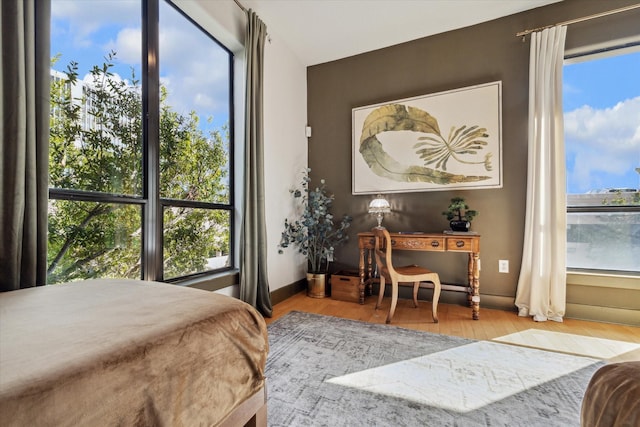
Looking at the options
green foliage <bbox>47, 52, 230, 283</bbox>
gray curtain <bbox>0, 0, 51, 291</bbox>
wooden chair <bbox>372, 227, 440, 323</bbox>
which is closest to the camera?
gray curtain <bbox>0, 0, 51, 291</bbox>

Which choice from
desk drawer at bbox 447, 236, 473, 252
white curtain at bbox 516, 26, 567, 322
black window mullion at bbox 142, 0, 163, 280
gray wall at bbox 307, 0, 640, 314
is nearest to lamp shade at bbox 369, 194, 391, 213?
gray wall at bbox 307, 0, 640, 314

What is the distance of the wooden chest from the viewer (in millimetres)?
2875

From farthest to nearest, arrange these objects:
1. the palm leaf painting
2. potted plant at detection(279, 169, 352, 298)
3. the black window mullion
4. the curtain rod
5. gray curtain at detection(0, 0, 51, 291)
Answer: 1. potted plant at detection(279, 169, 352, 298)
2. the palm leaf painting
3. the curtain rod
4. the black window mullion
5. gray curtain at detection(0, 0, 51, 291)

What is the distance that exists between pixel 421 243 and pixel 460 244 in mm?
328

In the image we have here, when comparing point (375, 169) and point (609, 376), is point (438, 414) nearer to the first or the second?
point (609, 376)

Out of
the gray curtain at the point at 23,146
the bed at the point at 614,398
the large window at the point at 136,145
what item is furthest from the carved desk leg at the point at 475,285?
the gray curtain at the point at 23,146

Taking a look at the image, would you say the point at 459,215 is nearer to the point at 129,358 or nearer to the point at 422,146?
the point at 422,146

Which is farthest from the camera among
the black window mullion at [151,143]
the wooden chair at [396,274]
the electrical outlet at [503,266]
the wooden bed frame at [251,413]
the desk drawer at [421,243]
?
the electrical outlet at [503,266]

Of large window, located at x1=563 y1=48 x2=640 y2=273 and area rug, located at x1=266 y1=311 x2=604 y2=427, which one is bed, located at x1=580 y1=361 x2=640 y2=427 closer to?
area rug, located at x1=266 y1=311 x2=604 y2=427

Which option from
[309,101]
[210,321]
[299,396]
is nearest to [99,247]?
[210,321]

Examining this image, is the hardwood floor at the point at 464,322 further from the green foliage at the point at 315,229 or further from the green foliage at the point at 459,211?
the green foliage at the point at 459,211

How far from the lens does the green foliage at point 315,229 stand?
3035 millimetres

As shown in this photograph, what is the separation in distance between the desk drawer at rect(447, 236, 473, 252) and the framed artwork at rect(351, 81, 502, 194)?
0.64m

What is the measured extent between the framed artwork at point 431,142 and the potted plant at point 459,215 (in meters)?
0.26
